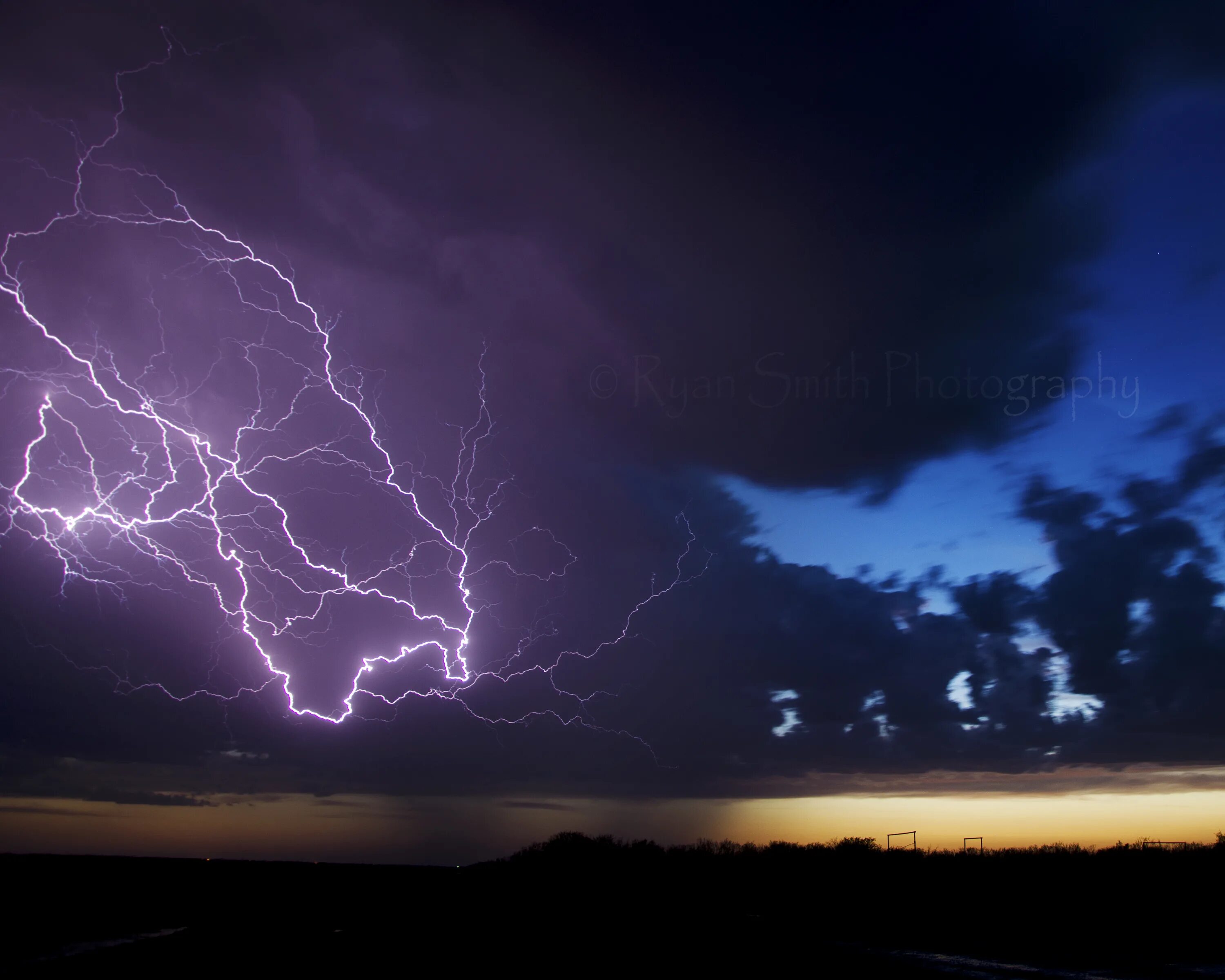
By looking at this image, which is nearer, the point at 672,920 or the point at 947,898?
the point at 672,920

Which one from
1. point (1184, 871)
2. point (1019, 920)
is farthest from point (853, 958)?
point (1184, 871)

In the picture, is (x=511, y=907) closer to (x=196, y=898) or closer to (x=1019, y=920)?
(x=196, y=898)

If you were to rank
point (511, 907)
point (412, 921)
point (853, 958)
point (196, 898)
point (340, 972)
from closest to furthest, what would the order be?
point (340, 972), point (853, 958), point (412, 921), point (511, 907), point (196, 898)

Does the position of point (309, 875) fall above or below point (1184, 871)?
below

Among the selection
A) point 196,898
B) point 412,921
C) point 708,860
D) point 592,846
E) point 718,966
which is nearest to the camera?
point 718,966

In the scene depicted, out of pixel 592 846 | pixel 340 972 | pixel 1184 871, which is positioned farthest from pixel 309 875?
pixel 1184 871

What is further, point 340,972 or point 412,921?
point 412,921
